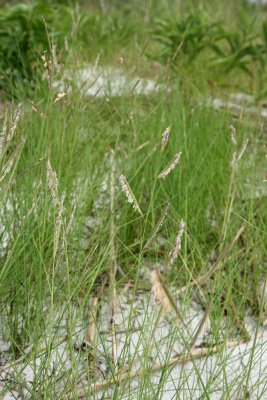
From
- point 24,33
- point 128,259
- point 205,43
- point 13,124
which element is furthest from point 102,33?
point 13,124

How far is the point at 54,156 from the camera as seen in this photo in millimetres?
1855

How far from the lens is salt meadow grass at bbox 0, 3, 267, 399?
1.17 meters

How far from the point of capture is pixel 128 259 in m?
1.59

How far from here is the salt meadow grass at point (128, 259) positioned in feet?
3.84

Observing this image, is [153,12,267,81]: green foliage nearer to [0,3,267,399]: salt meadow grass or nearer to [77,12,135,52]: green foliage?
[77,12,135,52]: green foliage

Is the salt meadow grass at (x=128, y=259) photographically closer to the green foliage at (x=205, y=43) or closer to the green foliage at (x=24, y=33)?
the green foliage at (x=24, y=33)

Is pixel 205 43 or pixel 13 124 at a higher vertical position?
pixel 13 124

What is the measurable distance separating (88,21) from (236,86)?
1339 millimetres

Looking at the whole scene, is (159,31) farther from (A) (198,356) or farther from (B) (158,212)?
(A) (198,356)

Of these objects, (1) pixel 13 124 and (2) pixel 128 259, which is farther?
(2) pixel 128 259

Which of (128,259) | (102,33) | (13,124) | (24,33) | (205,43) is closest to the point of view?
(13,124)

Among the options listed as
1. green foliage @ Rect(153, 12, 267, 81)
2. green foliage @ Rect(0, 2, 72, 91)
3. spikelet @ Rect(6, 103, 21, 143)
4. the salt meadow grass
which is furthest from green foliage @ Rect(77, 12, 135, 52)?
spikelet @ Rect(6, 103, 21, 143)

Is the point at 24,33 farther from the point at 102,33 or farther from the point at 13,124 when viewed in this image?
the point at 13,124

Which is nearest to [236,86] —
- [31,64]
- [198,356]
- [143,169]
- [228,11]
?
[31,64]
